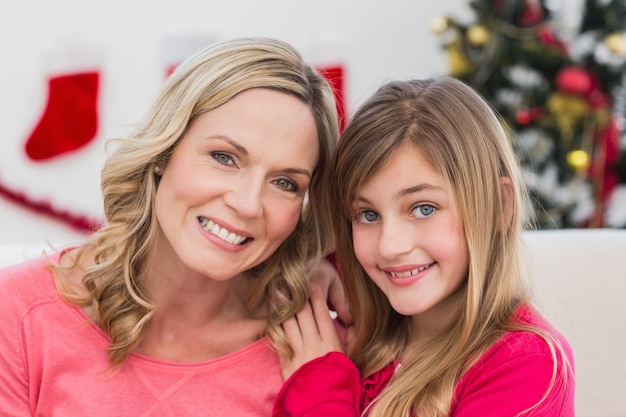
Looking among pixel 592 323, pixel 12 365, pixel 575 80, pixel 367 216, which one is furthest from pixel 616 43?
pixel 12 365

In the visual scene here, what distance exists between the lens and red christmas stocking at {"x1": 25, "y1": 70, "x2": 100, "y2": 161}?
382 cm

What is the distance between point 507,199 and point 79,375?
90 centimetres

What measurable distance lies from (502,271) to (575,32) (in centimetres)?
207

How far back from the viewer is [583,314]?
1974mm

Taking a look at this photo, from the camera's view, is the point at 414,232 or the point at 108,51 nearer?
the point at 414,232

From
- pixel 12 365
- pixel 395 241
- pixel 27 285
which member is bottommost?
pixel 12 365

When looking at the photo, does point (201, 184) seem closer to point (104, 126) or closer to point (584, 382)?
point (584, 382)

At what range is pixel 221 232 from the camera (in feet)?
5.31

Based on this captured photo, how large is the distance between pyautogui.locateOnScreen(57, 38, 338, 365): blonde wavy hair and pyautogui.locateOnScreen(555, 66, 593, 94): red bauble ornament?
176 cm

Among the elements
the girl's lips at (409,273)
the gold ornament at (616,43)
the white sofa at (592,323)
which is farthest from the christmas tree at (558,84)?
the girl's lips at (409,273)

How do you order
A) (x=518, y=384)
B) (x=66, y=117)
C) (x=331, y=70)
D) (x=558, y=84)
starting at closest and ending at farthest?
(x=518, y=384), (x=558, y=84), (x=66, y=117), (x=331, y=70)

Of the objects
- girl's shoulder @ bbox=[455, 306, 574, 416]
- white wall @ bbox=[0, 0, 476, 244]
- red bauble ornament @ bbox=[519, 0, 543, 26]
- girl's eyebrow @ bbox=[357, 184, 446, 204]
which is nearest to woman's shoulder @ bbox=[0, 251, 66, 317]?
girl's eyebrow @ bbox=[357, 184, 446, 204]

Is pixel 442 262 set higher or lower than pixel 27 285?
higher

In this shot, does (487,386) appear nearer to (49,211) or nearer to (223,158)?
(223,158)
